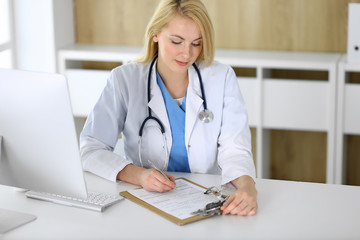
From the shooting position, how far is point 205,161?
2332 millimetres

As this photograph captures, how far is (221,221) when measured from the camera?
5.84 ft

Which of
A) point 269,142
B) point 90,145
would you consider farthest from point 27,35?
point 90,145

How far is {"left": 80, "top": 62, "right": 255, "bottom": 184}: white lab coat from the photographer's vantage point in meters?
2.27

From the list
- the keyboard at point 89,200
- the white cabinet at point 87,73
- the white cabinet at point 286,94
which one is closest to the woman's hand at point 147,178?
the keyboard at point 89,200

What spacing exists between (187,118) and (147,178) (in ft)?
1.20

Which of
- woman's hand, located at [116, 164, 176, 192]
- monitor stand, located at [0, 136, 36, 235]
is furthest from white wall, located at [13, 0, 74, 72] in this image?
monitor stand, located at [0, 136, 36, 235]

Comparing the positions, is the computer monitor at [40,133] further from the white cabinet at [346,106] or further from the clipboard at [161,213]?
the white cabinet at [346,106]

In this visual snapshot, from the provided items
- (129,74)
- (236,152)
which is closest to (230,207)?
(236,152)

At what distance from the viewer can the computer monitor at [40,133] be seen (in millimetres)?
1635

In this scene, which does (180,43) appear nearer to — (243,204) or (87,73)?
(243,204)

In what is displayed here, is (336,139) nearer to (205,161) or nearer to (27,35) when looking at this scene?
(205,161)

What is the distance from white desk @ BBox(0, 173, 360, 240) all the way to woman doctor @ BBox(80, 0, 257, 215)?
0.99ft

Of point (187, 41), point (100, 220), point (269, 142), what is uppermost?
point (187, 41)

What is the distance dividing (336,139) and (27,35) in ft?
6.52
